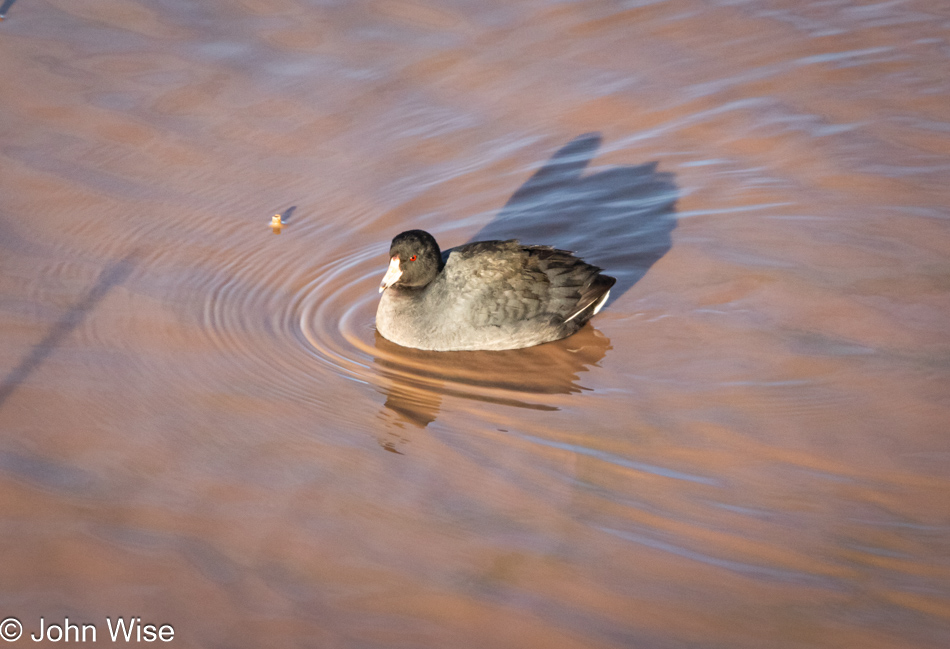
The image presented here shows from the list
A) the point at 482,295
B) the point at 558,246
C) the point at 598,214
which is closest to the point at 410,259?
the point at 482,295

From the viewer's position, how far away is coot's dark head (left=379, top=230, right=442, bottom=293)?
595 centimetres

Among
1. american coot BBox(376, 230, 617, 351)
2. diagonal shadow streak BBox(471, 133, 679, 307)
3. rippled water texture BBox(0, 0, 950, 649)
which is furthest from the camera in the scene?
diagonal shadow streak BBox(471, 133, 679, 307)

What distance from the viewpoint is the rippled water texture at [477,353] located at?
4.11 m

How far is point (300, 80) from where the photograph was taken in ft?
27.5

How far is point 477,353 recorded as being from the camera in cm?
599

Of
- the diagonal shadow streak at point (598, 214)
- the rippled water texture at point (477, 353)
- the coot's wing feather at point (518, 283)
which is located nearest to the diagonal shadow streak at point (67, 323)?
the rippled water texture at point (477, 353)

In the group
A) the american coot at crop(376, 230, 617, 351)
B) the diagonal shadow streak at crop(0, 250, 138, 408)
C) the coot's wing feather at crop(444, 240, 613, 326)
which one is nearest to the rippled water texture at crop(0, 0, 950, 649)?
the diagonal shadow streak at crop(0, 250, 138, 408)

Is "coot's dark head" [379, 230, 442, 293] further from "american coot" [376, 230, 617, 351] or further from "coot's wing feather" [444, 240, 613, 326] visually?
"coot's wing feather" [444, 240, 613, 326]

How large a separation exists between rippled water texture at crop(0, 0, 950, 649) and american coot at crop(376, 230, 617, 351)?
17 centimetres

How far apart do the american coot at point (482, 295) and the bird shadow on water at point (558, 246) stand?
127 mm

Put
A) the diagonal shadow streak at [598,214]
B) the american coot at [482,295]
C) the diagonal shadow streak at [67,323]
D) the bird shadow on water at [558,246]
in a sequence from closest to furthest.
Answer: the diagonal shadow streak at [67,323] < the bird shadow on water at [558,246] < the american coot at [482,295] < the diagonal shadow streak at [598,214]

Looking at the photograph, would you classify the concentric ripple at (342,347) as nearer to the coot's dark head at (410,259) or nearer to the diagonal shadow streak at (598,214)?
the coot's dark head at (410,259)

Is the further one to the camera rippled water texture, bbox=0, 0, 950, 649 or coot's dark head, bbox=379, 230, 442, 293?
coot's dark head, bbox=379, 230, 442, 293

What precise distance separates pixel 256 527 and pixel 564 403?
6.06 ft
